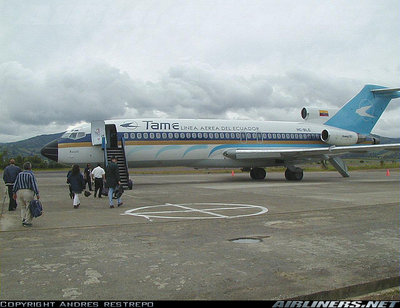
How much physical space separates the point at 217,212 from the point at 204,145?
1242 cm

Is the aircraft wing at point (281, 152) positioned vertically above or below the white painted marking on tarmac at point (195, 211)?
above

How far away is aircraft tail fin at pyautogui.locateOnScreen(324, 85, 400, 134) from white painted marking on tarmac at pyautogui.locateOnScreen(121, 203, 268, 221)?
64.0 ft

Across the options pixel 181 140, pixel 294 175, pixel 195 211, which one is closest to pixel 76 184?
pixel 195 211

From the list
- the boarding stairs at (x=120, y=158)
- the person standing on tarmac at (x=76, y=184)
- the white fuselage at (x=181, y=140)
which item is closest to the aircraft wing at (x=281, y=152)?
the white fuselage at (x=181, y=140)

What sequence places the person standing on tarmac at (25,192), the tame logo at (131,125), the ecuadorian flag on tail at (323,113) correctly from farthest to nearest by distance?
the ecuadorian flag on tail at (323,113)
the tame logo at (131,125)
the person standing on tarmac at (25,192)

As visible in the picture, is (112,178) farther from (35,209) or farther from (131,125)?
(131,125)

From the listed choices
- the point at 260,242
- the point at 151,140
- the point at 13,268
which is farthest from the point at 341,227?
the point at 151,140

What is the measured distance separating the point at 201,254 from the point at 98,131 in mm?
15714

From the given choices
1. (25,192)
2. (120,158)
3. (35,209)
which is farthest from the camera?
(120,158)

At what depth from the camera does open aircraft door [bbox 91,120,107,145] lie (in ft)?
66.3

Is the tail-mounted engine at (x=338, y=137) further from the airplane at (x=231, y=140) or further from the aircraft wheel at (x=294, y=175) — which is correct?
the aircraft wheel at (x=294, y=175)

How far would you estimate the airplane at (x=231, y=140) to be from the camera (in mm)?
20422

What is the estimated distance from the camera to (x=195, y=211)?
10.8 metres

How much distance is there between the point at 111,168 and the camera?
39.9 ft
